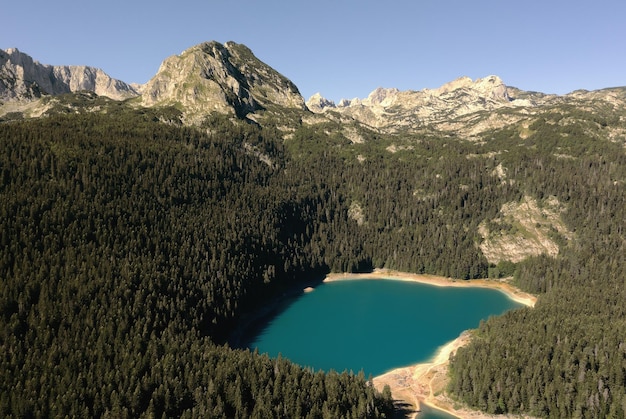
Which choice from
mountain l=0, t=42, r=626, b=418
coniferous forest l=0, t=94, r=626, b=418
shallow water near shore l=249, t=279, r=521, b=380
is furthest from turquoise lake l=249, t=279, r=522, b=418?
coniferous forest l=0, t=94, r=626, b=418

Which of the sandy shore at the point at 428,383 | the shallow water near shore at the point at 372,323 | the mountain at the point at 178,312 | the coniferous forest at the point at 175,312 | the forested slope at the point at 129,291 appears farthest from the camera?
the shallow water near shore at the point at 372,323

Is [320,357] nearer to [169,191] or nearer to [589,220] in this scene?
[169,191]

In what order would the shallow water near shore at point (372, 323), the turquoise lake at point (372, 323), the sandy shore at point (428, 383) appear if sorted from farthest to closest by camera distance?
the shallow water near shore at point (372, 323) < the turquoise lake at point (372, 323) < the sandy shore at point (428, 383)

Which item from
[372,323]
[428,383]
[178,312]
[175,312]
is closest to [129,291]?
[175,312]

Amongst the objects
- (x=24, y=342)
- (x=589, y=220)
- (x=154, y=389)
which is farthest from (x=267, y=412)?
(x=589, y=220)

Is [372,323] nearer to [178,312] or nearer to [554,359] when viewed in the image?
[554,359]

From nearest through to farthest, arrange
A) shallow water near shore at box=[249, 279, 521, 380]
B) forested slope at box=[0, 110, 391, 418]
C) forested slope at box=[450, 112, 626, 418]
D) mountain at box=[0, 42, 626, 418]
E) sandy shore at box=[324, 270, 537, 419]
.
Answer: forested slope at box=[0, 110, 391, 418]
mountain at box=[0, 42, 626, 418]
forested slope at box=[450, 112, 626, 418]
sandy shore at box=[324, 270, 537, 419]
shallow water near shore at box=[249, 279, 521, 380]

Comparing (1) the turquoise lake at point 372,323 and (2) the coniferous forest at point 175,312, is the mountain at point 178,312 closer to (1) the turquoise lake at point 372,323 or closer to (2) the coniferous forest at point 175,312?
(2) the coniferous forest at point 175,312

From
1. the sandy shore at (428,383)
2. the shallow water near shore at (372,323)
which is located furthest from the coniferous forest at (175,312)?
the shallow water near shore at (372,323)

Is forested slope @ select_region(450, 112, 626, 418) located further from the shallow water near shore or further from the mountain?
the shallow water near shore
